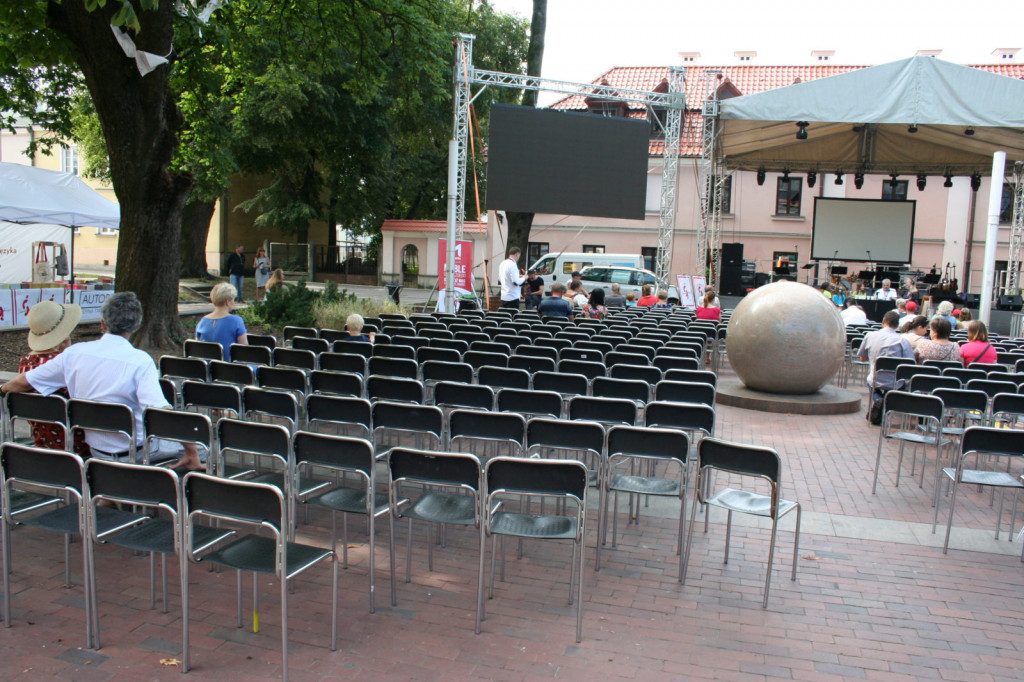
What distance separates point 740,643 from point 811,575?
1.14m

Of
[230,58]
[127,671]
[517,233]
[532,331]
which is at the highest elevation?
[230,58]

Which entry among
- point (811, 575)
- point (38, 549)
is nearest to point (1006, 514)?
point (811, 575)

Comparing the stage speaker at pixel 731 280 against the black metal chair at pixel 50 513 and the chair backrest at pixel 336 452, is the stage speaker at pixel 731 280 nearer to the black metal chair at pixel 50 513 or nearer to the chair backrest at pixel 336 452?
the chair backrest at pixel 336 452

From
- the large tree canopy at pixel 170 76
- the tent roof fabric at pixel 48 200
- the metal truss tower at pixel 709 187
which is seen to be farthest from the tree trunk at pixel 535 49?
the tent roof fabric at pixel 48 200

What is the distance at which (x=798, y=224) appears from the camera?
1259 inches

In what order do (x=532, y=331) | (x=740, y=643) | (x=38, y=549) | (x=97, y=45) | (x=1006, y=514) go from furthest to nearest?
(x=532, y=331)
(x=97, y=45)
(x=1006, y=514)
(x=38, y=549)
(x=740, y=643)

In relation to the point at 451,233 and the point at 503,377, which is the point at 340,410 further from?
the point at 451,233

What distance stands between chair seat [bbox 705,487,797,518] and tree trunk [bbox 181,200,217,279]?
84.1ft

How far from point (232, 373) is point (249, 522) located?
365 cm

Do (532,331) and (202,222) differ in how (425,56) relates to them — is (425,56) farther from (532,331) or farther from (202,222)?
(202,222)

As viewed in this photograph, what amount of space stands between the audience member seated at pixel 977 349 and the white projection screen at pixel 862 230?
54.8ft

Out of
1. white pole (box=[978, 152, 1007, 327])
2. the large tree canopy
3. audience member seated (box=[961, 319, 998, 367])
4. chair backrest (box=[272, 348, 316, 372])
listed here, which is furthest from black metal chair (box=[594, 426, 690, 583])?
white pole (box=[978, 152, 1007, 327])

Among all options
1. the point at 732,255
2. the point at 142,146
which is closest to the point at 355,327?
the point at 142,146

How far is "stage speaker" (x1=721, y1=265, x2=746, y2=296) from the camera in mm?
25109
